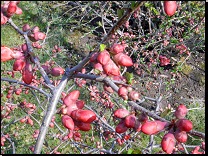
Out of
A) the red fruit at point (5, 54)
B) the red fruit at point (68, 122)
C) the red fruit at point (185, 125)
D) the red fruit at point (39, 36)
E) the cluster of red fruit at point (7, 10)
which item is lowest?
the red fruit at point (68, 122)

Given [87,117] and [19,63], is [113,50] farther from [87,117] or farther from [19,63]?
[19,63]

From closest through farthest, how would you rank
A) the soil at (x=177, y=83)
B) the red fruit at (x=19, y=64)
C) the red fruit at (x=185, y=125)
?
the red fruit at (x=185, y=125) → the red fruit at (x=19, y=64) → the soil at (x=177, y=83)

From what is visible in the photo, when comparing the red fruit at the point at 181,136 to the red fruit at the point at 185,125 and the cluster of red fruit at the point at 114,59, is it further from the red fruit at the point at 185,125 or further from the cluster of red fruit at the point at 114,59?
the cluster of red fruit at the point at 114,59

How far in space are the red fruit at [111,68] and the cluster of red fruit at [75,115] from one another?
215 millimetres

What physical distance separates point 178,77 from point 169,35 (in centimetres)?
95

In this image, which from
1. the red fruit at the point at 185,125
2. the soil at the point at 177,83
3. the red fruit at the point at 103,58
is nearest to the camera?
the red fruit at the point at 185,125

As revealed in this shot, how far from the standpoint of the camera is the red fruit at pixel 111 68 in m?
0.78

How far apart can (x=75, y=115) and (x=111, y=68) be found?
287mm

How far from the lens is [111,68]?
31.4 inches

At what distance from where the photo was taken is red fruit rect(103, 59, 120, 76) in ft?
2.56

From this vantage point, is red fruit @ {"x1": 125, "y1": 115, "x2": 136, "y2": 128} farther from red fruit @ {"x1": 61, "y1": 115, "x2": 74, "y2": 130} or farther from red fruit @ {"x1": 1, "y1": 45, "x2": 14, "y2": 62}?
red fruit @ {"x1": 1, "y1": 45, "x2": 14, "y2": 62}

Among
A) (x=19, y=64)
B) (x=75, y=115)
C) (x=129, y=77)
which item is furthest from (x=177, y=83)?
(x=19, y=64)

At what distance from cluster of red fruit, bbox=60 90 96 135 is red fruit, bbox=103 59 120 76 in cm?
22

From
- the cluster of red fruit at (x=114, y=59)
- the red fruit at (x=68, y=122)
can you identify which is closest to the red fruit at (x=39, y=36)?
the cluster of red fruit at (x=114, y=59)
